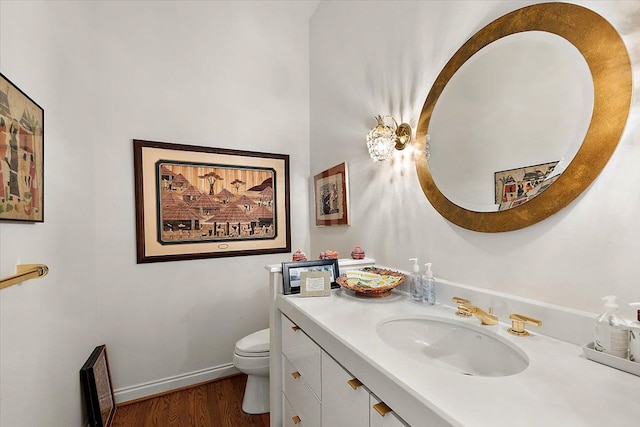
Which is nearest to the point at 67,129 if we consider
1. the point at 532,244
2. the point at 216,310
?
the point at 216,310

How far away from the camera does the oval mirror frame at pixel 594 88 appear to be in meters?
0.82

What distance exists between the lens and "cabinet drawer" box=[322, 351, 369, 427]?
87 centimetres

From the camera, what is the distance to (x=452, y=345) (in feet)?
3.57

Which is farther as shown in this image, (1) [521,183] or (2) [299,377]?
(2) [299,377]

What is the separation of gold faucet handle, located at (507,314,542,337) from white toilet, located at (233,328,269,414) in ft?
4.78

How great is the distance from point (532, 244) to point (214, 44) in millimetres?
2534

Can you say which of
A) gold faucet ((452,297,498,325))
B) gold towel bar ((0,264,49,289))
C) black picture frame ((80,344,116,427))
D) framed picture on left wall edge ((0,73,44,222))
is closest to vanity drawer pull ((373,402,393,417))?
gold faucet ((452,297,498,325))

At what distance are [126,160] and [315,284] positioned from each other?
165 centimetres

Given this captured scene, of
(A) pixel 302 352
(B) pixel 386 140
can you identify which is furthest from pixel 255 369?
(B) pixel 386 140

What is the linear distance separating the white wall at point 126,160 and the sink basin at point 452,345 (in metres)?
1.33

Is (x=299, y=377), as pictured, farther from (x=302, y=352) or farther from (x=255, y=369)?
(x=255, y=369)

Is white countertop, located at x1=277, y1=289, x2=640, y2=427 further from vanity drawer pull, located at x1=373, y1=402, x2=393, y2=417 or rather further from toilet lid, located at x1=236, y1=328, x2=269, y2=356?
toilet lid, located at x1=236, y1=328, x2=269, y2=356

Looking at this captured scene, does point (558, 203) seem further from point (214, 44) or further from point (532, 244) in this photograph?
point (214, 44)

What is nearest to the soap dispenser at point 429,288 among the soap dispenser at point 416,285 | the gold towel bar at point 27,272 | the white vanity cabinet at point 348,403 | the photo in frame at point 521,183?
the soap dispenser at point 416,285
